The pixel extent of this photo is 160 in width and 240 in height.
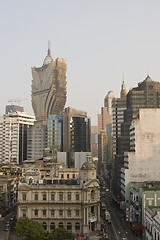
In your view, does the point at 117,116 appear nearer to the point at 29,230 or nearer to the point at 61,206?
the point at 61,206

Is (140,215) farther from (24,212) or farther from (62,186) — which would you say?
(24,212)

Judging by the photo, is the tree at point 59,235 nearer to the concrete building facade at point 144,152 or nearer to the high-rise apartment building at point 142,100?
the concrete building facade at point 144,152

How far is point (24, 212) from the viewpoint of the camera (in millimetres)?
90688

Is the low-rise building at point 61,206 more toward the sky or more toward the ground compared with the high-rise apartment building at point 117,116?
more toward the ground

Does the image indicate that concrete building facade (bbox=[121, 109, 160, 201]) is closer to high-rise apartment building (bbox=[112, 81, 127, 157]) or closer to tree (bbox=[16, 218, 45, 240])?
tree (bbox=[16, 218, 45, 240])

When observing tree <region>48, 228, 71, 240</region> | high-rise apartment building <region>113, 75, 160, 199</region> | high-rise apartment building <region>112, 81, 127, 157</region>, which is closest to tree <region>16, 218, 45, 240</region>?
tree <region>48, 228, 71, 240</region>

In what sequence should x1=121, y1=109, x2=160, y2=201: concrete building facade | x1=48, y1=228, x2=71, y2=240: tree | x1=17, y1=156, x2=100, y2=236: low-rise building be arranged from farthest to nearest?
x1=121, y1=109, x2=160, y2=201: concrete building facade, x1=17, y1=156, x2=100, y2=236: low-rise building, x1=48, y1=228, x2=71, y2=240: tree

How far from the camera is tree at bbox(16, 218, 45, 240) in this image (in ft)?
253

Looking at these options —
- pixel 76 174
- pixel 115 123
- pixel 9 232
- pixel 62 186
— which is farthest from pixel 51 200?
pixel 115 123

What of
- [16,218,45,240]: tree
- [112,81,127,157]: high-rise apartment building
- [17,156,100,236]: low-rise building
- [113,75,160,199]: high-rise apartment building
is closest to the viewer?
[16,218,45,240]: tree

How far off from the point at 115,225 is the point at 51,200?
23.1 meters

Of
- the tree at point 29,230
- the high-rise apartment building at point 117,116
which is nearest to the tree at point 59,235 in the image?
the tree at point 29,230

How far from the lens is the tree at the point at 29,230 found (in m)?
77.2

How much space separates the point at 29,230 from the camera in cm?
7769
